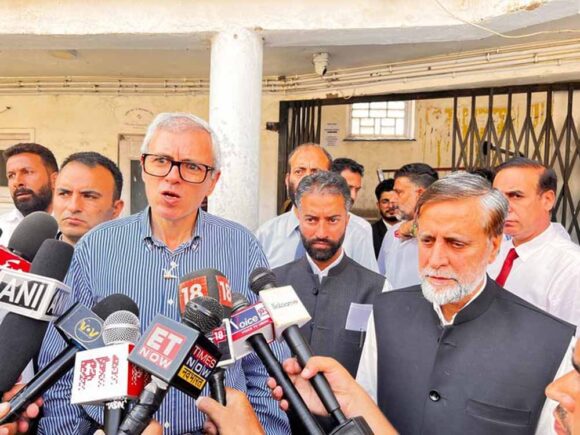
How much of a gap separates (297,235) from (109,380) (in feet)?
8.50

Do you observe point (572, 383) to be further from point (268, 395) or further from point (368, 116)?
point (368, 116)

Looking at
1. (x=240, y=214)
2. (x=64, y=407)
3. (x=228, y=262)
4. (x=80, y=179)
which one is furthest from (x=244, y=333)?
(x=240, y=214)

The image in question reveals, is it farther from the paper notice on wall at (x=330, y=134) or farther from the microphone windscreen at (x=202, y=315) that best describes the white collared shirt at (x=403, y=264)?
the paper notice on wall at (x=330, y=134)

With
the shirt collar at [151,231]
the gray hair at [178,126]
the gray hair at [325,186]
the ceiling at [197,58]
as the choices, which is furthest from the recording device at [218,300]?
the ceiling at [197,58]

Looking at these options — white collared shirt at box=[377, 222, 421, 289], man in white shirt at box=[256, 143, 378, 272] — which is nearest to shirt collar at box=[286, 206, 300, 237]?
man in white shirt at box=[256, 143, 378, 272]

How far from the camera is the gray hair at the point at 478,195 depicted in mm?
1731

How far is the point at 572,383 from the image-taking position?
1.04m

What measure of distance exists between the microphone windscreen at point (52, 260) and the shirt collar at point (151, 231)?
364mm

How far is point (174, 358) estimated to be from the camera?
1067 millimetres

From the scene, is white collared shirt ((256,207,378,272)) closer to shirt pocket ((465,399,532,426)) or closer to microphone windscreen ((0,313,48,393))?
shirt pocket ((465,399,532,426))

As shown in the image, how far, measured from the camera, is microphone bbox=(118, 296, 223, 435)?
1.05 m

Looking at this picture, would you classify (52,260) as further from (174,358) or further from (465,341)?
(465,341)

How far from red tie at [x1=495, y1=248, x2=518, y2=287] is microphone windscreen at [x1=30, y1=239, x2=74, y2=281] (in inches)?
84.3

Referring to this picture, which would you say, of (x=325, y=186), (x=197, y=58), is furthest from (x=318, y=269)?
(x=197, y=58)
